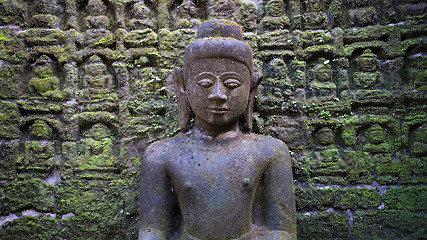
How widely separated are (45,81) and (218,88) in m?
2.17

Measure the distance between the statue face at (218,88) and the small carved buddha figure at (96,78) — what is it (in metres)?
1.29

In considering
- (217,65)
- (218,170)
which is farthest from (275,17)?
(218,170)

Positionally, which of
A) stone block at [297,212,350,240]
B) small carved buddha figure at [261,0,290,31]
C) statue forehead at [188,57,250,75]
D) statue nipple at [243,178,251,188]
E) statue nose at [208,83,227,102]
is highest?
small carved buddha figure at [261,0,290,31]

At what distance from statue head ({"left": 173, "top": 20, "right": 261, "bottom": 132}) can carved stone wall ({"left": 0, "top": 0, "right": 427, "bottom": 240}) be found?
0.74 meters

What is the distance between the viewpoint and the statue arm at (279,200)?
6.79 ft

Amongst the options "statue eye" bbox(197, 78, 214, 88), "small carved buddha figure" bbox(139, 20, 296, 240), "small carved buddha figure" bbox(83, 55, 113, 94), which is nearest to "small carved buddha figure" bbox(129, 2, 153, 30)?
"small carved buddha figure" bbox(83, 55, 113, 94)

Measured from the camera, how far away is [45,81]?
2.84m

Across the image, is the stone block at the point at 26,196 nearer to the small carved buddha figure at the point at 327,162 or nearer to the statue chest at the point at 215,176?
Result: the statue chest at the point at 215,176

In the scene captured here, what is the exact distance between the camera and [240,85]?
2.10 m

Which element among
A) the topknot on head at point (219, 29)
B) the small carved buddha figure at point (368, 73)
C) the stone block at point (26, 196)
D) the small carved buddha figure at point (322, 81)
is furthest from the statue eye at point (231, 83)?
the stone block at point (26, 196)

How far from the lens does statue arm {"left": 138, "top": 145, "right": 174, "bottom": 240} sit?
208 centimetres

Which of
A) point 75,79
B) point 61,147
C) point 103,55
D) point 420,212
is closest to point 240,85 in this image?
point 103,55

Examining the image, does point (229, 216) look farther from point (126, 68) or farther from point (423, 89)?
point (423, 89)

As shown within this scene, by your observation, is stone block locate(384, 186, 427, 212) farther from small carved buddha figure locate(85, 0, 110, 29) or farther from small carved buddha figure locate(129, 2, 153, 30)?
small carved buddha figure locate(85, 0, 110, 29)
